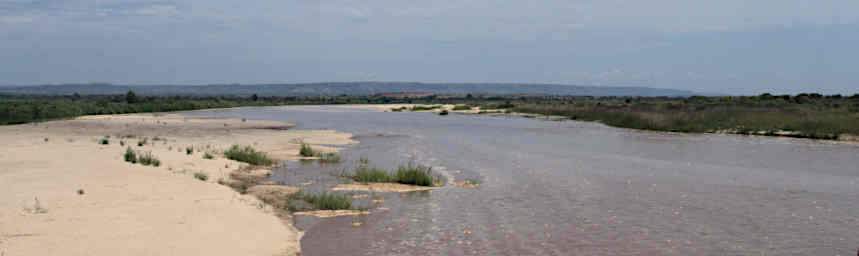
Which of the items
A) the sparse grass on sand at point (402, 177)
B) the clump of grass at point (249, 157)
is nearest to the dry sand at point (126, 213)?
the clump of grass at point (249, 157)

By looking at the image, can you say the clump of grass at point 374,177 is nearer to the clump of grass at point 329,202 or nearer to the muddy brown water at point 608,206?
the muddy brown water at point 608,206

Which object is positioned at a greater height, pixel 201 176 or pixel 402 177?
pixel 201 176

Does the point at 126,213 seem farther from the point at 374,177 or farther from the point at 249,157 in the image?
the point at 249,157

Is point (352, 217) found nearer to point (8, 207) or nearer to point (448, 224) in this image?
point (448, 224)

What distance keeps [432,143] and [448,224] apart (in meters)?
18.5

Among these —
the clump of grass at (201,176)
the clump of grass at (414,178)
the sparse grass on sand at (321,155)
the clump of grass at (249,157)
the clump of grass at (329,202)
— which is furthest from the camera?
the sparse grass on sand at (321,155)

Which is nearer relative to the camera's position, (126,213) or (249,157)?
(126,213)

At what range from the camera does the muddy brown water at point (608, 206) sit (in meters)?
10.4

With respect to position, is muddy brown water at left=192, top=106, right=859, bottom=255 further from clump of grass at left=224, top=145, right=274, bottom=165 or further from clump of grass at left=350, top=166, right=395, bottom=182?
clump of grass at left=224, top=145, right=274, bottom=165

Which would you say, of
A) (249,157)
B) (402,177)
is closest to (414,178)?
(402,177)

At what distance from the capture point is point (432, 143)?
1195 inches

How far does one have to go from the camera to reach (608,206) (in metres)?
13.9

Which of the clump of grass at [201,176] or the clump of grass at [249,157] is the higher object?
the clump of grass at [201,176]

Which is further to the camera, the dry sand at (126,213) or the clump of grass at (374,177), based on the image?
the clump of grass at (374,177)
